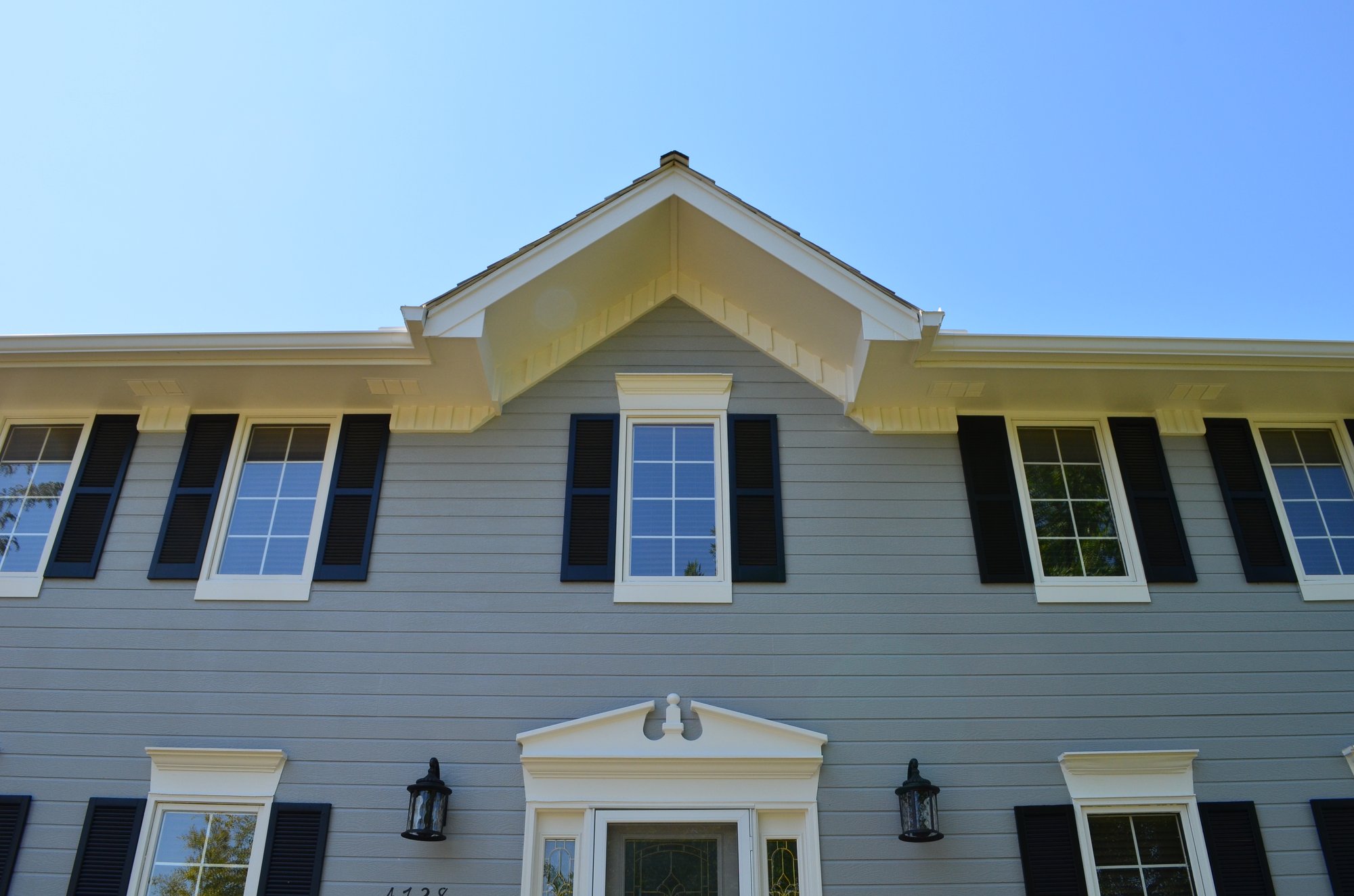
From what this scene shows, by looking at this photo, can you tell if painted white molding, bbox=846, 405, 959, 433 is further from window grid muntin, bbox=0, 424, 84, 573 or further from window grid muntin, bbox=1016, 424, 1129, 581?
window grid muntin, bbox=0, 424, 84, 573

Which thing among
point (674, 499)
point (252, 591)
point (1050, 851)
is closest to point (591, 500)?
point (674, 499)

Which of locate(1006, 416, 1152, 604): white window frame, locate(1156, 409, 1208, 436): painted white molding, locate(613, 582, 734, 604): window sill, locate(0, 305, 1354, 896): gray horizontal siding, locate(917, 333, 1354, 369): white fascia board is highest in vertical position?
locate(917, 333, 1354, 369): white fascia board

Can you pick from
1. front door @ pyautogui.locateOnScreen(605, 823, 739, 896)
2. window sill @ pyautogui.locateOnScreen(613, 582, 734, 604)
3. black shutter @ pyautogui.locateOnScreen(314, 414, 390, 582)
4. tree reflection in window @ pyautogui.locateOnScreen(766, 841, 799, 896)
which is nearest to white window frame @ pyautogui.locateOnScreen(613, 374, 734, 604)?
window sill @ pyautogui.locateOnScreen(613, 582, 734, 604)

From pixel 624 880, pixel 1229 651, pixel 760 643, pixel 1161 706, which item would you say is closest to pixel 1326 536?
pixel 1229 651

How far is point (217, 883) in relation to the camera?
5000 millimetres

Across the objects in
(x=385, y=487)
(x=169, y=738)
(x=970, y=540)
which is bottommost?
(x=169, y=738)

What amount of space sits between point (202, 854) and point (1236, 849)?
5959 millimetres

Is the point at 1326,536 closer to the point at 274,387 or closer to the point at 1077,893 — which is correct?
the point at 1077,893

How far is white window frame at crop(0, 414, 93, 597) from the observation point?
5.66 m

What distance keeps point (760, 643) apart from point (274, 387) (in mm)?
3745

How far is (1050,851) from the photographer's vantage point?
5012mm

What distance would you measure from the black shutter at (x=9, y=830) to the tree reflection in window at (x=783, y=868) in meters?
4.29

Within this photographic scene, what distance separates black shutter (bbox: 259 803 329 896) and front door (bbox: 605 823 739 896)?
1.65 metres

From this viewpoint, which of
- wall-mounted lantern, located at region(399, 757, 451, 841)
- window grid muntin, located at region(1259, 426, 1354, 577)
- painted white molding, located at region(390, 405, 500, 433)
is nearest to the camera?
wall-mounted lantern, located at region(399, 757, 451, 841)
